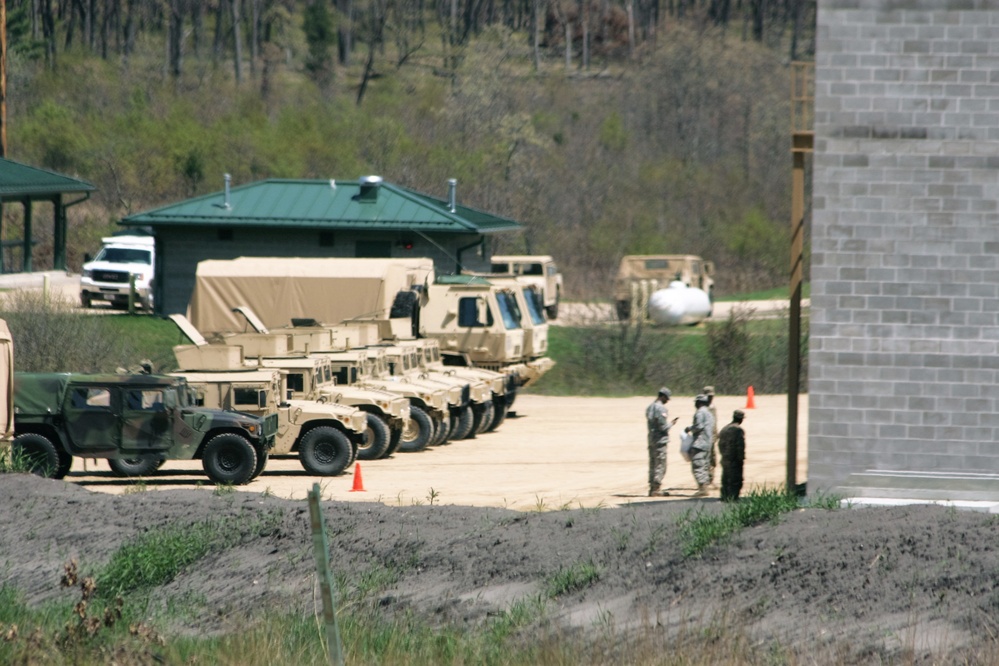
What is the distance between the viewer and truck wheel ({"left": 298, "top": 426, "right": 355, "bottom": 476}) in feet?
63.6

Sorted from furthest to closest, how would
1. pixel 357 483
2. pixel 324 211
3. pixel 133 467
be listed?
pixel 324 211
pixel 133 467
pixel 357 483

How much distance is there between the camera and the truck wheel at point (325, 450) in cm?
1939

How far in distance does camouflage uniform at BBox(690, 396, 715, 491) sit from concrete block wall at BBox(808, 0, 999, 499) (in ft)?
10.6

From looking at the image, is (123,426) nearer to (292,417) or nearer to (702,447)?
(292,417)

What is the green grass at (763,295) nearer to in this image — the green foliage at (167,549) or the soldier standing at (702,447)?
the soldier standing at (702,447)

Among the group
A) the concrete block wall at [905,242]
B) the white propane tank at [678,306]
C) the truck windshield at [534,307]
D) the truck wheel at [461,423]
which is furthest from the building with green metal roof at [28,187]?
the concrete block wall at [905,242]

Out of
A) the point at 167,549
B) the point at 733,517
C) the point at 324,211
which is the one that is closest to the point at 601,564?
the point at 733,517

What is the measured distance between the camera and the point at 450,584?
41.8 ft

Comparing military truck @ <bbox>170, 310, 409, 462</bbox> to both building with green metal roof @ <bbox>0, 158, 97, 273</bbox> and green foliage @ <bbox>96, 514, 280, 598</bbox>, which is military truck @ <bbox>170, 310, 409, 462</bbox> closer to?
green foliage @ <bbox>96, 514, 280, 598</bbox>

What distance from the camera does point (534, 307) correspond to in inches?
1099

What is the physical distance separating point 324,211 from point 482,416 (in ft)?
38.9

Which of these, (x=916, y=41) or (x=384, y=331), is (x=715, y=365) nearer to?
(x=384, y=331)

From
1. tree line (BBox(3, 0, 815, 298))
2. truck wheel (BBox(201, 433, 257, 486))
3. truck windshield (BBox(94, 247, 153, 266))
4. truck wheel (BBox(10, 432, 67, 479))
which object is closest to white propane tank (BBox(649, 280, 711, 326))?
tree line (BBox(3, 0, 815, 298))

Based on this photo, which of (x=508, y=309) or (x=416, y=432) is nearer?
(x=416, y=432)
